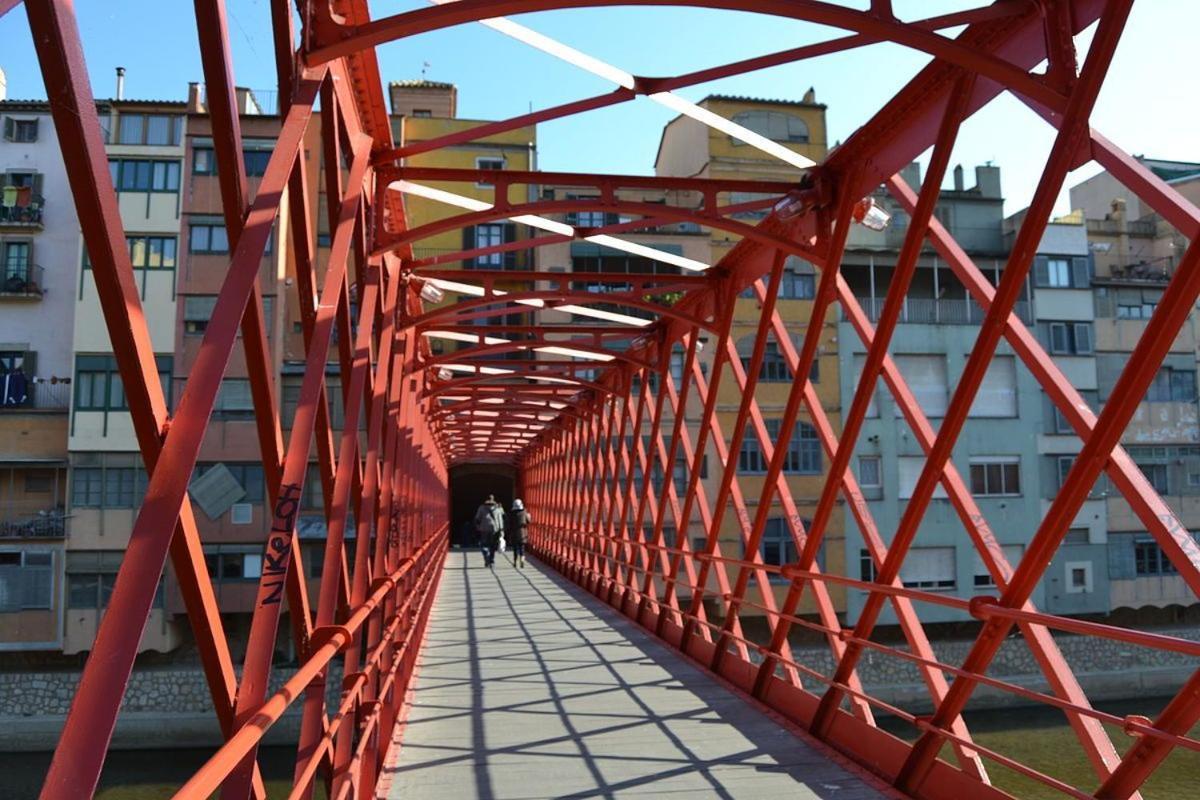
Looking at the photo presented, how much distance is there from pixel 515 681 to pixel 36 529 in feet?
59.0

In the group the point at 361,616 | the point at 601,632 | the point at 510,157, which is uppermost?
the point at 510,157

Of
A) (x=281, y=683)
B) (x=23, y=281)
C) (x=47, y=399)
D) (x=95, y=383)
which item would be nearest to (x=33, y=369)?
(x=23, y=281)

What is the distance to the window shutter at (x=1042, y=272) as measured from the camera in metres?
33.7

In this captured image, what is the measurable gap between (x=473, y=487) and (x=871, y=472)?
19.7 meters

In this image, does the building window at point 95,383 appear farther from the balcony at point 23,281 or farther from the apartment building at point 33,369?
the balcony at point 23,281

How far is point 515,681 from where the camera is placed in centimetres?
870

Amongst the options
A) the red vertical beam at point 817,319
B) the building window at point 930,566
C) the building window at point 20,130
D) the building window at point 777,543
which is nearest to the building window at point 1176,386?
the building window at point 930,566

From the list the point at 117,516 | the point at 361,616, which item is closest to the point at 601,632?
the point at 361,616

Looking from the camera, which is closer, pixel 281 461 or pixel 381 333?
pixel 281 461

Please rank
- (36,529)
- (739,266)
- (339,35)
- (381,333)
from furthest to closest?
(36,529) → (739,266) → (381,333) → (339,35)

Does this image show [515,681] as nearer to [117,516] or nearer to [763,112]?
[117,516]

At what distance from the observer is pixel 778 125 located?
34.8m

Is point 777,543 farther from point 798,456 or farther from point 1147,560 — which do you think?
point 1147,560

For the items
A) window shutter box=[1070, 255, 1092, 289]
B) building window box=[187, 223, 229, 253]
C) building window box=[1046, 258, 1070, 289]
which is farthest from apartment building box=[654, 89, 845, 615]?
building window box=[187, 223, 229, 253]
